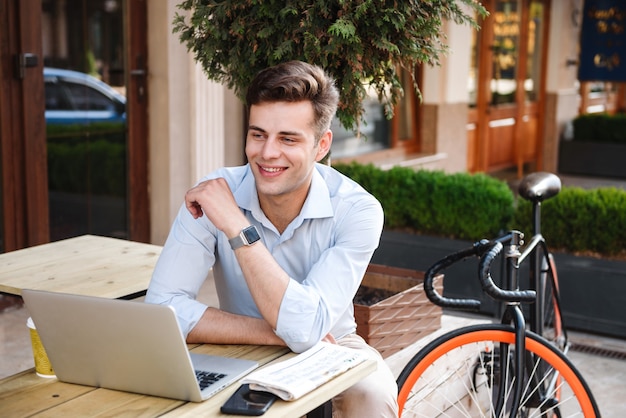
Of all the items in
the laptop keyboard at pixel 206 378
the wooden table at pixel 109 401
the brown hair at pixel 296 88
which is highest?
the brown hair at pixel 296 88

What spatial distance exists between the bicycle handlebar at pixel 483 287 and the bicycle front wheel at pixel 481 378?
9cm

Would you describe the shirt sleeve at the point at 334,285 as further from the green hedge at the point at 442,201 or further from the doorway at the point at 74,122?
the doorway at the point at 74,122

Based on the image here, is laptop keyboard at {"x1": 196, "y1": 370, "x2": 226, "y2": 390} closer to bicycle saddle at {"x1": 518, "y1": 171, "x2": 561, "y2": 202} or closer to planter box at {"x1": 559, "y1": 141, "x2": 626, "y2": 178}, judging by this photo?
bicycle saddle at {"x1": 518, "y1": 171, "x2": 561, "y2": 202}

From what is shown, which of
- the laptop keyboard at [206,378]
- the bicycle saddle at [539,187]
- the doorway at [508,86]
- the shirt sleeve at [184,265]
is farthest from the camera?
the doorway at [508,86]

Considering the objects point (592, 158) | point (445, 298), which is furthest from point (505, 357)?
point (592, 158)

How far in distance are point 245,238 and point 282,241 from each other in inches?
10.4

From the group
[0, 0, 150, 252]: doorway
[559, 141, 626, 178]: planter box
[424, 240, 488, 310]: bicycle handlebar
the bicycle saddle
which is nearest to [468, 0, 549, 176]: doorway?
[559, 141, 626, 178]: planter box

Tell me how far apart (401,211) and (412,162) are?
3.09m

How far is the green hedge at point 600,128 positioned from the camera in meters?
11.7

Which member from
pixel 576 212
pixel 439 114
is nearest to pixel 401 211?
pixel 576 212

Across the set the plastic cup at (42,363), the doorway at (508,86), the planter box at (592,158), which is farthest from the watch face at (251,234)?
the planter box at (592,158)

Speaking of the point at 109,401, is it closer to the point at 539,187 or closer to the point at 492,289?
the point at 492,289

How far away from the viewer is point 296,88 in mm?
2354

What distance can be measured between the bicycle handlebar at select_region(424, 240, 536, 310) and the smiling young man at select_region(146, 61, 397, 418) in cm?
33
